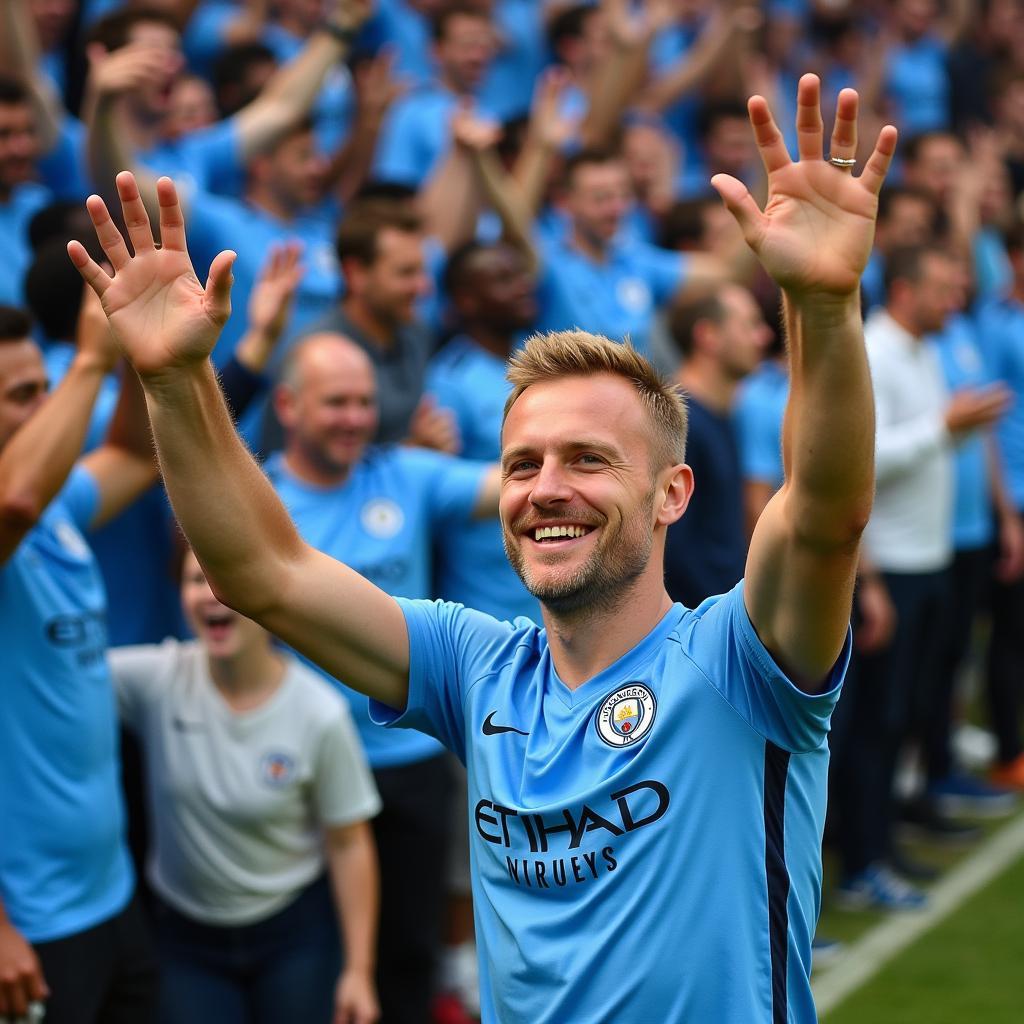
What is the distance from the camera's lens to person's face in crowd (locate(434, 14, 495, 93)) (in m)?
9.07

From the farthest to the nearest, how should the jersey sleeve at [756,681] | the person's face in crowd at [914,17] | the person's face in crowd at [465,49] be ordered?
the person's face in crowd at [914,17], the person's face in crowd at [465,49], the jersey sleeve at [756,681]

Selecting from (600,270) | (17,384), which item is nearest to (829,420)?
(17,384)

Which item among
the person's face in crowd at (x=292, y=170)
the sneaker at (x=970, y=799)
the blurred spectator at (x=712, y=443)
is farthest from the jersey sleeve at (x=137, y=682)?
the sneaker at (x=970, y=799)

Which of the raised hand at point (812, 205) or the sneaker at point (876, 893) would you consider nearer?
the raised hand at point (812, 205)

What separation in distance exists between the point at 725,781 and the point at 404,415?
352 centimetres

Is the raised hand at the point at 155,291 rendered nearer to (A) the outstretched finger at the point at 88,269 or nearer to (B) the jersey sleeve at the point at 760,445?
(A) the outstretched finger at the point at 88,269

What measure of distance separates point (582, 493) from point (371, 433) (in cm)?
268

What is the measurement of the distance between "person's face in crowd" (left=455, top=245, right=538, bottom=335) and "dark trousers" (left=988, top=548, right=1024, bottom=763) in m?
3.45

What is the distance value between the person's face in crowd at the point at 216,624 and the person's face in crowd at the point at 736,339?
8.50 feet

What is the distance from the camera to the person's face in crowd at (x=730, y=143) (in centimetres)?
1009

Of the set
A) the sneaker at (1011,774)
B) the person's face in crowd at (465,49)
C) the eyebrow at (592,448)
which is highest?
the person's face in crowd at (465,49)

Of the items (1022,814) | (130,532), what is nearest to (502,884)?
(130,532)

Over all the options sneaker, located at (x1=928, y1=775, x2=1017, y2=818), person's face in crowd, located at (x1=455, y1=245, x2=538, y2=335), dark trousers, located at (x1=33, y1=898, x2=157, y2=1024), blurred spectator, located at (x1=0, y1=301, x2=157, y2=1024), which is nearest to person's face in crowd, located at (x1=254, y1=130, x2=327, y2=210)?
person's face in crowd, located at (x1=455, y1=245, x2=538, y2=335)

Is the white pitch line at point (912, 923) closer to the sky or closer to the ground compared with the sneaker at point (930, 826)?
closer to the ground
